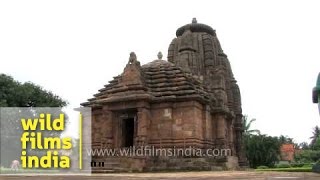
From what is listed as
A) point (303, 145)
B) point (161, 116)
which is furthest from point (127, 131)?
point (303, 145)

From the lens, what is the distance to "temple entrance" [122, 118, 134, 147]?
23391 millimetres

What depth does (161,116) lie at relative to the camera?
2208cm

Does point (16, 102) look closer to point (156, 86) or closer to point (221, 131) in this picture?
point (156, 86)

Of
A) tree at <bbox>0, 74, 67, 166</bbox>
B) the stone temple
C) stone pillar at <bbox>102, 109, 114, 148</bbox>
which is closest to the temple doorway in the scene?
the stone temple

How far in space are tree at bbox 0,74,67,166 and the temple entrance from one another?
11241 mm

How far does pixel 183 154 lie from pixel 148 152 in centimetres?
192

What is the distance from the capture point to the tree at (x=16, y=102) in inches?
1368

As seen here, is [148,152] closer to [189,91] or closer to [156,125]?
[156,125]

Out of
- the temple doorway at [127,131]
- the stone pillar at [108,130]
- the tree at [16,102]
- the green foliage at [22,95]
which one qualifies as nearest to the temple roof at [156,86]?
the stone pillar at [108,130]

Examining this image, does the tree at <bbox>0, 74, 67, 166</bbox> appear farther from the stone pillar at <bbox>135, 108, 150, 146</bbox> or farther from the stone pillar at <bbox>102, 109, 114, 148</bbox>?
the stone pillar at <bbox>135, 108, 150, 146</bbox>

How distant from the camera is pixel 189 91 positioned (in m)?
21.6

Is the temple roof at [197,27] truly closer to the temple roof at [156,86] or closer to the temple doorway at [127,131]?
the temple roof at [156,86]

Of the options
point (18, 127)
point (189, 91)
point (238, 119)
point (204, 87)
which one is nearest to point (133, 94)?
point (189, 91)

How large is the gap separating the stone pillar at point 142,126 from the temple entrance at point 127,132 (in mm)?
1824
